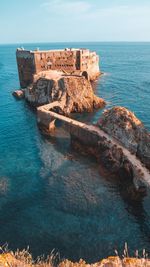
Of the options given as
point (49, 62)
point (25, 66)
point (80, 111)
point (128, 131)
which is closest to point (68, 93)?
point (80, 111)

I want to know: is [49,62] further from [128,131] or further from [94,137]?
[128,131]

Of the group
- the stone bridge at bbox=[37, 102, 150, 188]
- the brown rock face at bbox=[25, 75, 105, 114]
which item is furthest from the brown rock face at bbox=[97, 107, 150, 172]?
the brown rock face at bbox=[25, 75, 105, 114]

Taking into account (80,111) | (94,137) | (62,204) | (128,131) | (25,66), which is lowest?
(62,204)

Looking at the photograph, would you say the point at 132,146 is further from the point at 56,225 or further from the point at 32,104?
the point at 32,104

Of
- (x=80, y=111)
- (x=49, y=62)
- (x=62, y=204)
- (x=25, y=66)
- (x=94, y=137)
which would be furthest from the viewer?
(x=25, y=66)

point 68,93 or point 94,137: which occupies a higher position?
point 68,93

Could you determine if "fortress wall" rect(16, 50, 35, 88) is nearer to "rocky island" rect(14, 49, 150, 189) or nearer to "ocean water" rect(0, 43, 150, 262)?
"rocky island" rect(14, 49, 150, 189)

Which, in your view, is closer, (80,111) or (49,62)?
(80,111)
